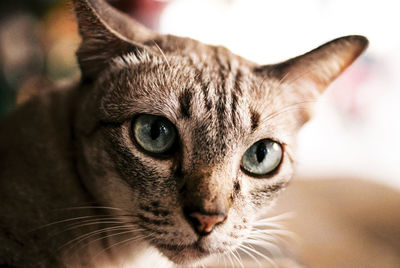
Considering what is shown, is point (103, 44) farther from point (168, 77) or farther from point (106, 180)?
point (106, 180)

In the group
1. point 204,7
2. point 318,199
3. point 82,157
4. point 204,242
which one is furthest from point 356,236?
point 204,7

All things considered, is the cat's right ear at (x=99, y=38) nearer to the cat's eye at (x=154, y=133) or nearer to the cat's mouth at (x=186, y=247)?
the cat's eye at (x=154, y=133)


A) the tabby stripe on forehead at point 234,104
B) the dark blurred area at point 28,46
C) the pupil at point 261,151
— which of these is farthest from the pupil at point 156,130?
the dark blurred area at point 28,46

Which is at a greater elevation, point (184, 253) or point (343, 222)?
point (184, 253)

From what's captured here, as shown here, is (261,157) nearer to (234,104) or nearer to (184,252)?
(234,104)

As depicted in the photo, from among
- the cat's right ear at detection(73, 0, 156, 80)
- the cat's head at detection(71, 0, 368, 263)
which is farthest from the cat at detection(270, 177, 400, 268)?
the cat's right ear at detection(73, 0, 156, 80)

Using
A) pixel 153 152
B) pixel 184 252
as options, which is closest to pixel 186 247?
pixel 184 252
